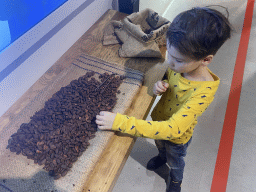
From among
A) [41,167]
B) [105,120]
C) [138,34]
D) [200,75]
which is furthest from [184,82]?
[41,167]

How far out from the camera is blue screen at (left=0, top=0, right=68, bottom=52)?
27.3 inches

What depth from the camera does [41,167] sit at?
0.73 metres

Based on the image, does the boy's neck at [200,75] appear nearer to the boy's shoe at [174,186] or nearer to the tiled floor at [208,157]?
the boy's shoe at [174,186]

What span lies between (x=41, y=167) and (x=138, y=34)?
2.55 feet

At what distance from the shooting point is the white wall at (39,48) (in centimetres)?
85

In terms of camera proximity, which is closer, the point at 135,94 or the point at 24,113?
the point at 24,113

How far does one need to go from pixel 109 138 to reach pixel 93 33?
72 cm

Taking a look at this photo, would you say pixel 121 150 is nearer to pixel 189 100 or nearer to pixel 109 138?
pixel 109 138

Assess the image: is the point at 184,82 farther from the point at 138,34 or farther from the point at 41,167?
the point at 41,167

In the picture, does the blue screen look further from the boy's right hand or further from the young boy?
the boy's right hand

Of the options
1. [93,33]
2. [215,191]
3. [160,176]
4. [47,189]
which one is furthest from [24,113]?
[215,191]

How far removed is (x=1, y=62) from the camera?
0.77 metres

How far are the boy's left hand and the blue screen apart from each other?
424 millimetres

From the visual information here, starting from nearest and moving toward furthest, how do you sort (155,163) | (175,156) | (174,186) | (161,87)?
(161,87), (175,156), (174,186), (155,163)
